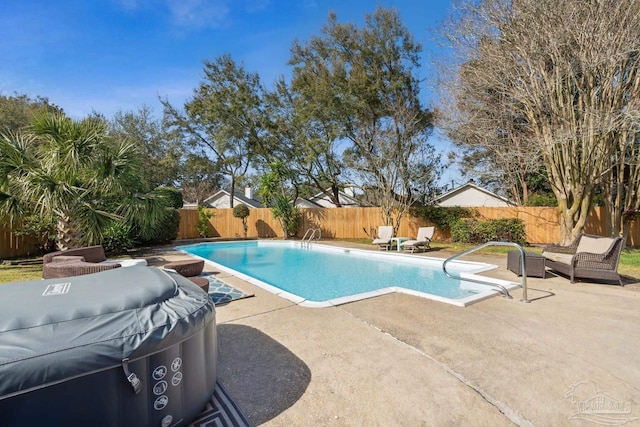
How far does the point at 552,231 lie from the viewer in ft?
43.8

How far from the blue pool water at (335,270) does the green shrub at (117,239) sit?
2846 millimetres

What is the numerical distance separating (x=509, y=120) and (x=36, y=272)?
15.8 m

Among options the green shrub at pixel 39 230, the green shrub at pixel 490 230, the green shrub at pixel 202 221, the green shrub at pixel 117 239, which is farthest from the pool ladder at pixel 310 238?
the green shrub at pixel 39 230

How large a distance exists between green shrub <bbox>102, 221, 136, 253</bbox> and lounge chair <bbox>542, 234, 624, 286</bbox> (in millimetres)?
12543

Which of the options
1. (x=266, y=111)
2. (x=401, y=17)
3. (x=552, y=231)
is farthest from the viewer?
(x=266, y=111)

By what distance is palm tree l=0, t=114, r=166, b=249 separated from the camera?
7.04m

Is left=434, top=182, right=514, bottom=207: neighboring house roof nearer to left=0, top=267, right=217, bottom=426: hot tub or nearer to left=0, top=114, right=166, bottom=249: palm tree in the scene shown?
left=0, top=114, right=166, bottom=249: palm tree

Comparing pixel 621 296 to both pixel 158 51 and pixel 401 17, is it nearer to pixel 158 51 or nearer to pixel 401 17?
pixel 158 51

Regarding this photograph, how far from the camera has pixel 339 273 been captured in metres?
9.14

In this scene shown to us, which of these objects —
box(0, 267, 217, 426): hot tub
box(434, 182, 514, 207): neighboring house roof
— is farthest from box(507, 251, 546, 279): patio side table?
box(434, 182, 514, 207): neighboring house roof

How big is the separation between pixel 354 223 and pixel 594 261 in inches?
479

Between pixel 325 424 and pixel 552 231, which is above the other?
pixel 552 231

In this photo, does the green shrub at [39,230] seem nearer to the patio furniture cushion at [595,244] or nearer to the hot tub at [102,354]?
the hot tub at [102,354]

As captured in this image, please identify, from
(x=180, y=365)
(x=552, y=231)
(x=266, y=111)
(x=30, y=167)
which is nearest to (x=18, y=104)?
(x=266, y=111)
